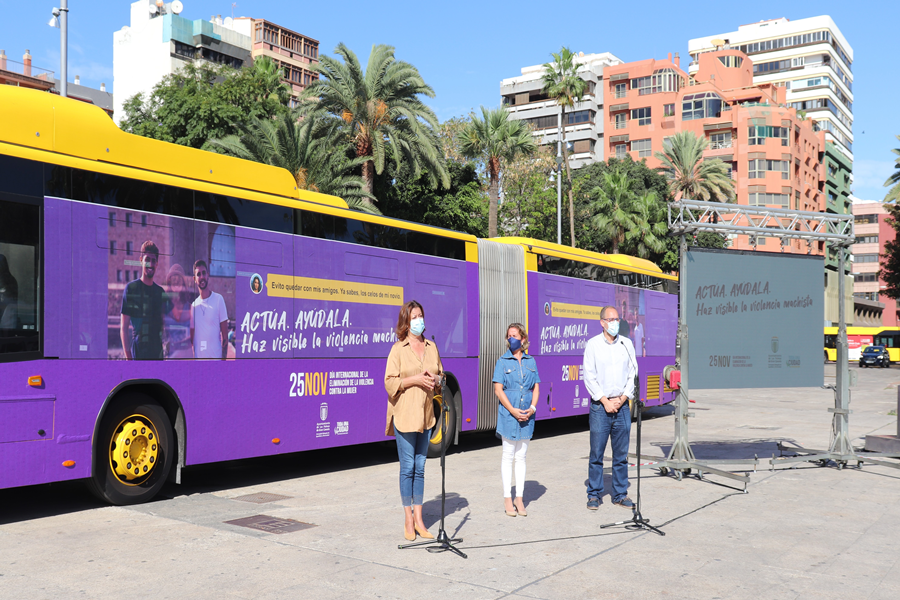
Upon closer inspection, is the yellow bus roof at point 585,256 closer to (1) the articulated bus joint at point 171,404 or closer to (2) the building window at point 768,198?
(1) the articulated bus joint at point 171,404

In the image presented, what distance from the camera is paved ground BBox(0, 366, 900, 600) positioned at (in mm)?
→ 5680

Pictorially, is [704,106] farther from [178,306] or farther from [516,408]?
[178,306]

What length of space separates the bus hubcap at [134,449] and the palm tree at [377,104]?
23.3 metres

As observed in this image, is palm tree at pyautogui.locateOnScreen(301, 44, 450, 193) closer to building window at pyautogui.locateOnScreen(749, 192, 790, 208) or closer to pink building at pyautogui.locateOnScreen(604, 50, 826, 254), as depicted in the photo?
pink building at pyautogui.locateOnScreen(604, 50, 826, 254)

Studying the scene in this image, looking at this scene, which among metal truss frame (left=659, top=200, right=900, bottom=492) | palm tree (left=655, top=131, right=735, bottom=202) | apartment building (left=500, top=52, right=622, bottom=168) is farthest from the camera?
apartment building (left=500, top=52, right=622, bottom=168)

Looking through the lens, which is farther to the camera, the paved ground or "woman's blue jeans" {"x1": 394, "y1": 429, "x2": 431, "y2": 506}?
"woman's blue jeans" {"x1": 394, "y1": 429, "x2": 431, "y2": 506}

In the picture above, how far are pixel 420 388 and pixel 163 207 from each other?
3.85m

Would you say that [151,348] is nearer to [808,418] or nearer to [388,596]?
[388,596]

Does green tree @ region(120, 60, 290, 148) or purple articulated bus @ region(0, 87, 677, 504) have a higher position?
green tree @ region(120, 60, 290, 148)

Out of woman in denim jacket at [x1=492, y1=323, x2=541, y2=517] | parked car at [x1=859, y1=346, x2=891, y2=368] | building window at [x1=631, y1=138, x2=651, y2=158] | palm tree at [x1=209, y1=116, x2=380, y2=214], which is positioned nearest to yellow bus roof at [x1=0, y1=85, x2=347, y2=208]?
woman in denim jacket at [x1=492, y1=323, x2=541, y2=517]

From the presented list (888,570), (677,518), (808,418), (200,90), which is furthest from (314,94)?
(888,570)

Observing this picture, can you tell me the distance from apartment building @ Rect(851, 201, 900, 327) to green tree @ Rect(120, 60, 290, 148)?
10369 cm

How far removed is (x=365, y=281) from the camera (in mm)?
11484

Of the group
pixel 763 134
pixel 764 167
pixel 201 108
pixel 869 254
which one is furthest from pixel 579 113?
pixel 201 108
